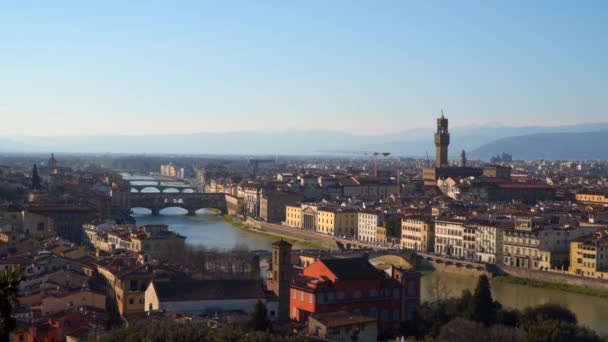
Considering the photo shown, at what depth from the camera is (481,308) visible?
11836 millimetres

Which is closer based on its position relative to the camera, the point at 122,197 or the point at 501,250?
the point at 501,250

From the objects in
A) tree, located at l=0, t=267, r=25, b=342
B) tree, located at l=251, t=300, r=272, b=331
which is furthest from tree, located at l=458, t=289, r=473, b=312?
tree, located at l=0, t=267, r=25, b=342

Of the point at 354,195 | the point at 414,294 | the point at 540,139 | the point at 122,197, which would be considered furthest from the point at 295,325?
the point at 540,139

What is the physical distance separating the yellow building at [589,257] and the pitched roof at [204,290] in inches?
349

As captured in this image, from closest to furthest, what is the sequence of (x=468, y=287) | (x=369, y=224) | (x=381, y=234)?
(x=468, y=287), (x=381, y=234), (x=369, y=224)

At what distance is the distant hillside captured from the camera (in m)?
184

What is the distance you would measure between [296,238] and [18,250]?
12.5 metres

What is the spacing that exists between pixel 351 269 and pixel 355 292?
33cm

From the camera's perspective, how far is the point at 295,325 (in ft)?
36.9

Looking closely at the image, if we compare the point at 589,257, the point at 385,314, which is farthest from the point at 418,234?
the point at 385,314

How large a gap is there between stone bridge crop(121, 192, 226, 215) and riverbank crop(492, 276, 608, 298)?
2023cm

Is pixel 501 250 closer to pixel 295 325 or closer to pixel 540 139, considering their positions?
pixel 295 325

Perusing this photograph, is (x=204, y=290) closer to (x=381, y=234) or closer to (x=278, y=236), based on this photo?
(x=381, y=234)

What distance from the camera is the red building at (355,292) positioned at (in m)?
12.2
